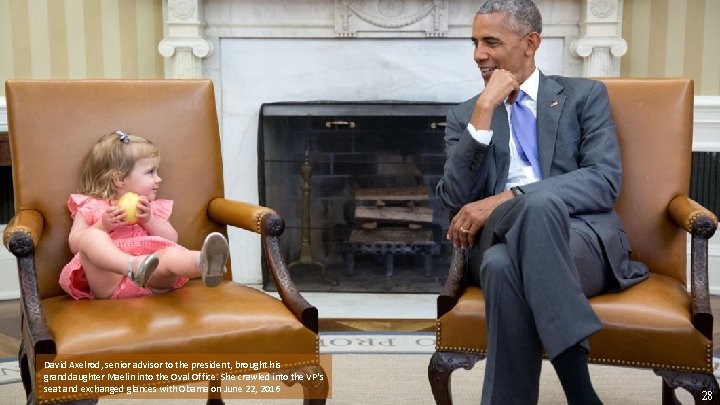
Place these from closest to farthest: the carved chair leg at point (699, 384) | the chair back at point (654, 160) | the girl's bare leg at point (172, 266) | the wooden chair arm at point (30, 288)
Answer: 1. the wooden chair arm at point (30, 288)
2. the carved chair leg at point (699, 384)
3. the girl's bare leg at point (172, 266)
4. the chair back at point (654, 160)

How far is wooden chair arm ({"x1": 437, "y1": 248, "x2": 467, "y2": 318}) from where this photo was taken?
7.34ft

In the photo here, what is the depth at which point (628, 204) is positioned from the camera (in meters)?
2.54

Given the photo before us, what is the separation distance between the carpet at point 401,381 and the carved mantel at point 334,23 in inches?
62.3

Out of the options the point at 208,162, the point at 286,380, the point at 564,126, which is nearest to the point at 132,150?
the point at 208,162

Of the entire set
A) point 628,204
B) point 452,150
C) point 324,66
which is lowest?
point 628,204

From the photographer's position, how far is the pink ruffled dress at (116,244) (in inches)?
88.4

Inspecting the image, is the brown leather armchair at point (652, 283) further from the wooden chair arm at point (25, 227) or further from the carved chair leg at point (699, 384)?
the wooden chair arm at point (25, 227)

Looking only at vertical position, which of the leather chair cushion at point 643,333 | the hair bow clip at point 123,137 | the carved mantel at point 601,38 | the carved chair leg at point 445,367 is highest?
the carved mantel at point 601,38

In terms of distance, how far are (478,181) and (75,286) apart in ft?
3.55

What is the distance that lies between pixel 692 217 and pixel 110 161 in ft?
4.96

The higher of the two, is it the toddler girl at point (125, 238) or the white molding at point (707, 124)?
the white molding at point (707, 124)

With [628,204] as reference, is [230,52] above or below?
above

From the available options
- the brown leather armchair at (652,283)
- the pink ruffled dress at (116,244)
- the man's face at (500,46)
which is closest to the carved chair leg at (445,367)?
the brown leather armchair at (652,283)

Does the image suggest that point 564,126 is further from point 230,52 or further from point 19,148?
point 230,52
